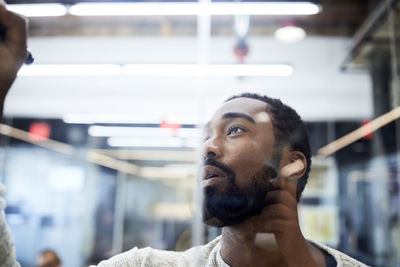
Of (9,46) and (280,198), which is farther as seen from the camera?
(280,198)

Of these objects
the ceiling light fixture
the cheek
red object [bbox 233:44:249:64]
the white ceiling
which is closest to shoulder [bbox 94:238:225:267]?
the cheek

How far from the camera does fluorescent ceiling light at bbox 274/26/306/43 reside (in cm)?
203

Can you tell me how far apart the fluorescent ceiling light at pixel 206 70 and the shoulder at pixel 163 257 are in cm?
65

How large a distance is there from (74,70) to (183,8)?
57 centimetres

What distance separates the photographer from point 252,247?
1071 millimetres

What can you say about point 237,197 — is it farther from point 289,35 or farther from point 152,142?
point 289,35

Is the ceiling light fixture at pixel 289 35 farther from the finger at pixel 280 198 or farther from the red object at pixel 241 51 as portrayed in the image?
the finger at pixel 280 198

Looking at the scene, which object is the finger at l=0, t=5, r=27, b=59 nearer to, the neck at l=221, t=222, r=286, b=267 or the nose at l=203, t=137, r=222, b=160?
the nose at l=203, t=137, r=222, b=160

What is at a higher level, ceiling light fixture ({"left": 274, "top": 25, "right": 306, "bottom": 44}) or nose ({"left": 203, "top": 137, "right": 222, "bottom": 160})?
ceiling light fixture ({"left": 274, "top": 25, "right": 306, "bottom": 44})

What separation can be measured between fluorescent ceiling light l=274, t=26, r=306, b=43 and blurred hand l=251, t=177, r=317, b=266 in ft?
3.70

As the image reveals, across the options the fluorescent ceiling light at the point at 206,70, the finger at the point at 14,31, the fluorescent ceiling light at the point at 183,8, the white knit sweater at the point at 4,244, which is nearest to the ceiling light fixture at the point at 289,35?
the fluorescent ceiling light at the point at 183,8

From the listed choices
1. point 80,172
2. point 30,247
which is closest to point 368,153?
point 80,172

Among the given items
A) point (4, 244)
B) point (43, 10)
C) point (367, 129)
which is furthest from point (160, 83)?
point (367, 129)

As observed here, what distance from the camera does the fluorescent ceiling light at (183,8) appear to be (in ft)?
5.43
